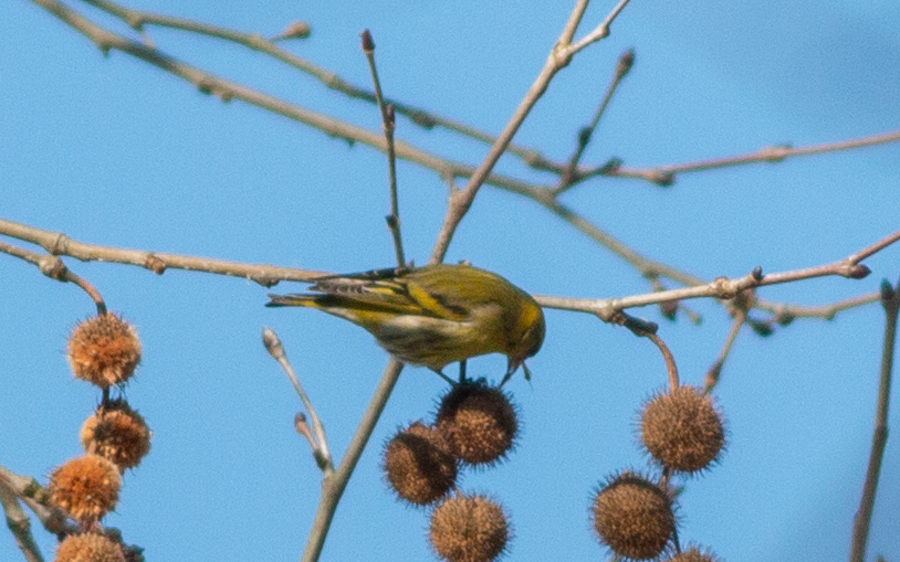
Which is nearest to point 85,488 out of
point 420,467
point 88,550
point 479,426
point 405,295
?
point 88,550

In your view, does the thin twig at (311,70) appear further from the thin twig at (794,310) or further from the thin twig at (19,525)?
the thin twig at (19,525)

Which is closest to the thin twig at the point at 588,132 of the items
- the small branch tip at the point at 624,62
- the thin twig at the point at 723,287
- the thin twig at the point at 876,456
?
the small branch tip at the point at 624,62

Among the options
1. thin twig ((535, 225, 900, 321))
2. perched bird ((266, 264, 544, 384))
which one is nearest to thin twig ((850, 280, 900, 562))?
thin twig ((535, 225, 900, 321))

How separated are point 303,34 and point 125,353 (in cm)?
258

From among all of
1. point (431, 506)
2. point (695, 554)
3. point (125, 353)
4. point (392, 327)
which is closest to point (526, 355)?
point (392, 327)

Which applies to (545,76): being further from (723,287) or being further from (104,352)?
(104,352)

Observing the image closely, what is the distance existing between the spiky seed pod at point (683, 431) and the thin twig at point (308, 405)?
111cm

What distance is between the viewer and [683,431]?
13.5 feet

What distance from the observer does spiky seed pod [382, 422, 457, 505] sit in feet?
13.7

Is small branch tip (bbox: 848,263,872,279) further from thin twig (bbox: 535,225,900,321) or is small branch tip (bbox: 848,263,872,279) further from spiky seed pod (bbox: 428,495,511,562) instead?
spiky seed pod (bbox: 428,495,511,562)

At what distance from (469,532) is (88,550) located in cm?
145

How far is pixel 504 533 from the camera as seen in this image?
4160mm

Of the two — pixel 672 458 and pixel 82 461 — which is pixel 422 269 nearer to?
pixel 672 458

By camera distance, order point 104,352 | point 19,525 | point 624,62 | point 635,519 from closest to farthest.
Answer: point 19,525 → point 104,352 → point 635,519 → point 624,62
